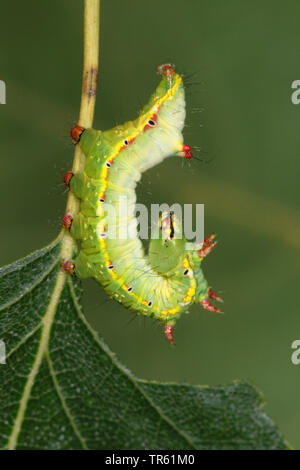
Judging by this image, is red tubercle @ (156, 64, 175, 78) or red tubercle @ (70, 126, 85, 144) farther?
red tubercle @ (156, 64, 175, 78)

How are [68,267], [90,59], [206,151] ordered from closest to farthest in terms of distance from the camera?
[90,59], [68,267], [206,151]

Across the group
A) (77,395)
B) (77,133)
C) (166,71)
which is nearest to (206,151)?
(166,71)

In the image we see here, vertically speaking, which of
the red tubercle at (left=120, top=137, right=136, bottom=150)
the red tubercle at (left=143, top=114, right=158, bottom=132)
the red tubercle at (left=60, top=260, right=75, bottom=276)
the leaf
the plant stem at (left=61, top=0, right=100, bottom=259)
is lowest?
the leaf

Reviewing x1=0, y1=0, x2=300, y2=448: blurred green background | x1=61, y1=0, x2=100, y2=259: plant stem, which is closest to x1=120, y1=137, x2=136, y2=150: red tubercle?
x1=61, y1=0, x2=100, y2=259: plant stem

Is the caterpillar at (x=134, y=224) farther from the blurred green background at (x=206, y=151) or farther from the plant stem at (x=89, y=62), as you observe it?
the blurred green background at (x=206, y=151)

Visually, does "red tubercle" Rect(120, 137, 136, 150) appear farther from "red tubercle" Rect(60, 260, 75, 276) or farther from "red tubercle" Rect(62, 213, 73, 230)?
"red tubercle" Rect(60, 260, 75, 276)

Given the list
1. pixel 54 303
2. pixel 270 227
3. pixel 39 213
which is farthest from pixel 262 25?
pixel 54 303

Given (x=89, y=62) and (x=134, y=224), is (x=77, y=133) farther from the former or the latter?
(x=134, y=224)
